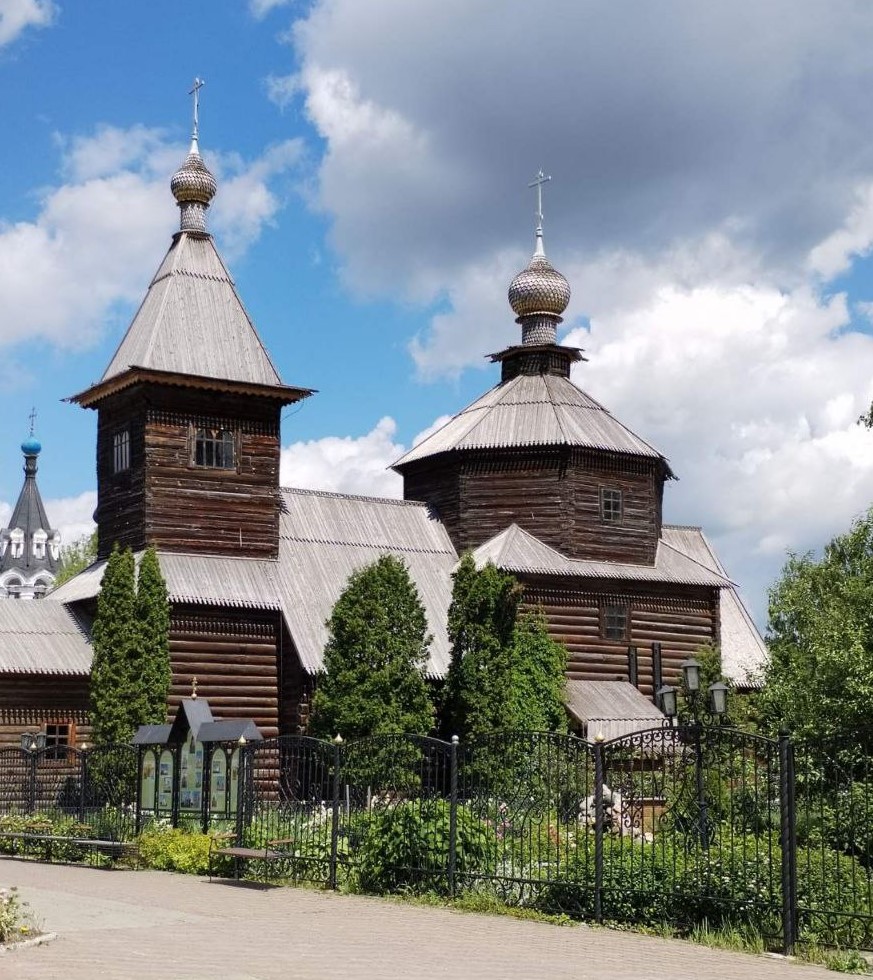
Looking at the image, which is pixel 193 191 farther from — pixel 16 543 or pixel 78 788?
pixel 16 543

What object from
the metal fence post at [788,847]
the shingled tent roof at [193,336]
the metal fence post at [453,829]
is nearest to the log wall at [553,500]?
the shingled tent roof at [193,336]

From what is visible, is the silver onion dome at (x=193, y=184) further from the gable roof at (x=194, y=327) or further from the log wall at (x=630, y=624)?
the log wall at (x=630, y=624)

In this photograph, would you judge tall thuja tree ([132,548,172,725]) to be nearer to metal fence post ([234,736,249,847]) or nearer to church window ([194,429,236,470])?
church window ([194,429,236,470])

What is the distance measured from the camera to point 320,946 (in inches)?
471

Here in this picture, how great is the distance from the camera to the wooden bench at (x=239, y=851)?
17.6 meters

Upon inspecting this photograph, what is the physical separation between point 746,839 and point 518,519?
929 inches

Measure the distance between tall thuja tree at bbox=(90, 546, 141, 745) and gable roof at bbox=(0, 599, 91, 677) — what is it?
55.1 inches

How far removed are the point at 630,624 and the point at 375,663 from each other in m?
Result: 9.89

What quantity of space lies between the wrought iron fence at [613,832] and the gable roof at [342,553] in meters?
11.5

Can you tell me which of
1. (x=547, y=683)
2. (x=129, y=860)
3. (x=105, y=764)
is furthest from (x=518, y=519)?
(x=129, y=860)

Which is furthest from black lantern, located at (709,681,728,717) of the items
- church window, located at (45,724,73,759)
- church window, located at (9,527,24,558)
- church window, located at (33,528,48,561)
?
church window, located at (9,527,24,558)

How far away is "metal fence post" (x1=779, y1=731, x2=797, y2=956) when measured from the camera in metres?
12.5

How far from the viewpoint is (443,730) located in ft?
105

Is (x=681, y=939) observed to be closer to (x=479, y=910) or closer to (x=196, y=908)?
(x=479, y=910)
